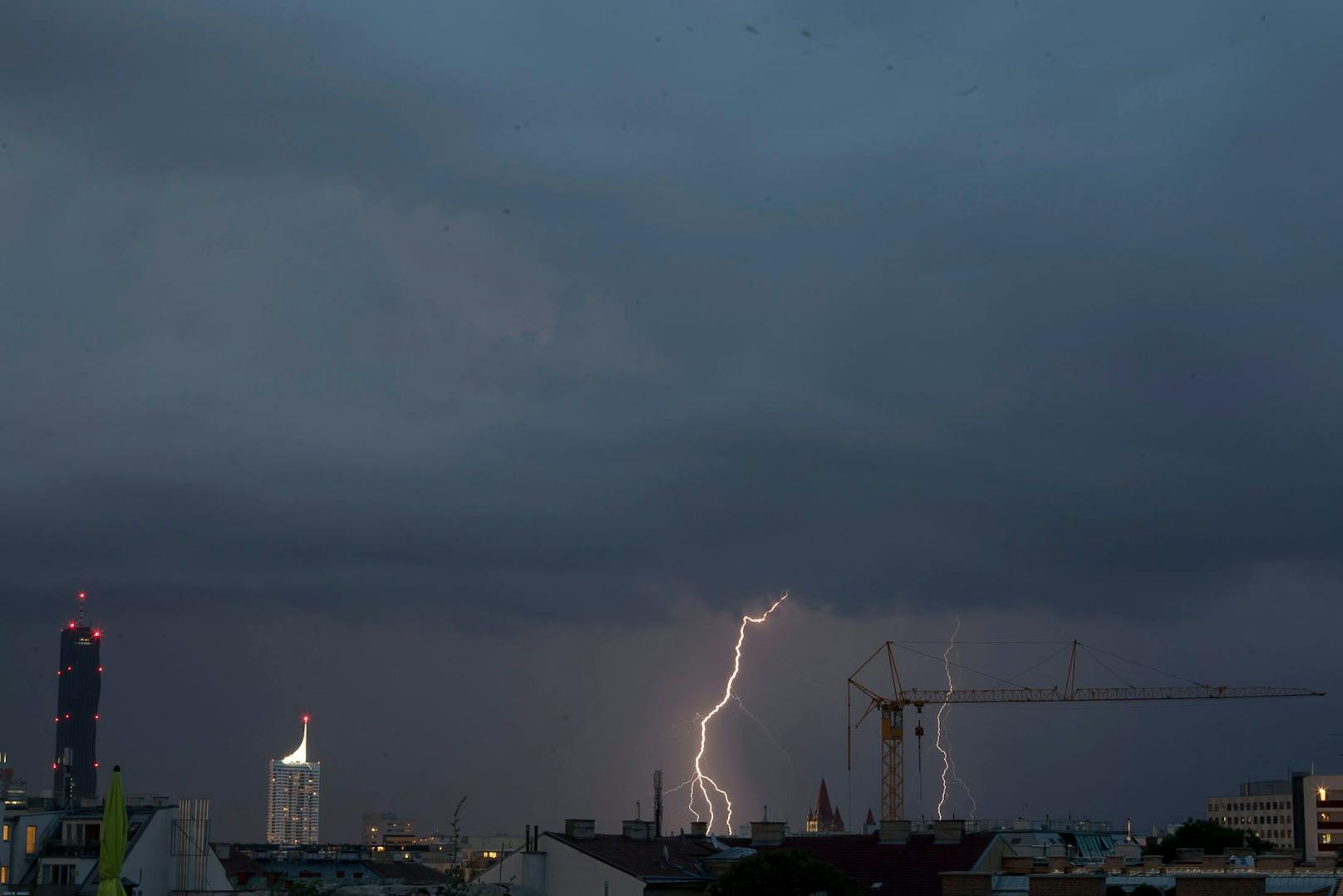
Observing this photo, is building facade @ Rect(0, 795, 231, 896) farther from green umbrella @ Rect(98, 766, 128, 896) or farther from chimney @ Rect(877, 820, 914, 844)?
green umbrella @ Rect(98, 766, 128, 896)

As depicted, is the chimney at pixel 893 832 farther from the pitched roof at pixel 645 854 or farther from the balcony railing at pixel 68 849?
the balcony railing at pixel 68 849

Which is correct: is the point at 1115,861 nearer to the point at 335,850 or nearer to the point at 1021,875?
the point at 1021,875

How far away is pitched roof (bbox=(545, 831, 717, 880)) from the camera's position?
7425 cm

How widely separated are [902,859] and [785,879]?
17.3m

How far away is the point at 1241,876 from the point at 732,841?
185 ft

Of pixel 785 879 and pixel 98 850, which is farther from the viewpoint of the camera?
pixel 98 850

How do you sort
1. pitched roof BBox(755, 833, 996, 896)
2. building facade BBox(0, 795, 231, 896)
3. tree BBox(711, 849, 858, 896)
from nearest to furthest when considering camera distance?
tree BBox(711, 849, 858, 896), pitched roof BBox(755, 833, 996, 896), building facade BBox(0, 795, 231, 896)

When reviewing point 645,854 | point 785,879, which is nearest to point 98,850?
point 645,854

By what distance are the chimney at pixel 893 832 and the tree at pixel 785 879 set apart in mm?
17547

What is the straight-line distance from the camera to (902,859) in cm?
7744

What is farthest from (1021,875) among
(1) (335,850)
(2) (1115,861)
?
(1) (335,850)

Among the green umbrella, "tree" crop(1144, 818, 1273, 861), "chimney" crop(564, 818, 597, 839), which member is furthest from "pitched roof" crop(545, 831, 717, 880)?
"tree" crop(1144, 818, 1273, 861)

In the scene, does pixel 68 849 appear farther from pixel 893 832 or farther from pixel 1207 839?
pixel 1207 839

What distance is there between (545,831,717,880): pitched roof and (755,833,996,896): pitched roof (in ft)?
17.3
